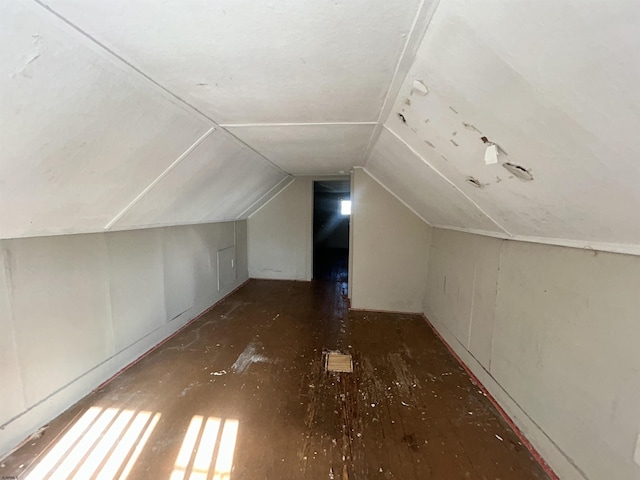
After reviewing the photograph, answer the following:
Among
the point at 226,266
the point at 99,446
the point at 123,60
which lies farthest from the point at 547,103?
the point at 226,266

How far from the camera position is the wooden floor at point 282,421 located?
148cm

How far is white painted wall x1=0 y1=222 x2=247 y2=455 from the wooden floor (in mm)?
158

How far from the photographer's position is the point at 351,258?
3.84 metres

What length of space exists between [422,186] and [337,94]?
131 cm

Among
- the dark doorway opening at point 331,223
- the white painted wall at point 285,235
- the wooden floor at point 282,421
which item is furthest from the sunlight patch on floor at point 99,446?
the dark doorway opening at point 331,223

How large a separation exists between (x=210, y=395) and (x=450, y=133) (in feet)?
7.48

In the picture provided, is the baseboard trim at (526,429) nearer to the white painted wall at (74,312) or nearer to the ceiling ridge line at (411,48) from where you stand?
the ceiling ridge line at (411,48)

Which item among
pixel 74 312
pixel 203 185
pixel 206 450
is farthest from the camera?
pixel 203 185

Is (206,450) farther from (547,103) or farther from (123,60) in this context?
(547,103)

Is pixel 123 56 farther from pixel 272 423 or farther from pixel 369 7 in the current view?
pixel 272 423

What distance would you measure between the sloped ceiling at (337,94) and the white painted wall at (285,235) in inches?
129

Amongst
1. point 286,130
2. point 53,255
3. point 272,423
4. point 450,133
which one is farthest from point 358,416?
point 53,255

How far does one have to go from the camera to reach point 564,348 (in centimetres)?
145

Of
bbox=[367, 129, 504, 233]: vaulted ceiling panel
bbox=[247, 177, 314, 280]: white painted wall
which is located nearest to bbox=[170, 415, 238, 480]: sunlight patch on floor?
bbox=[367, 129, 504, 233]: vaulted ceiling panel
